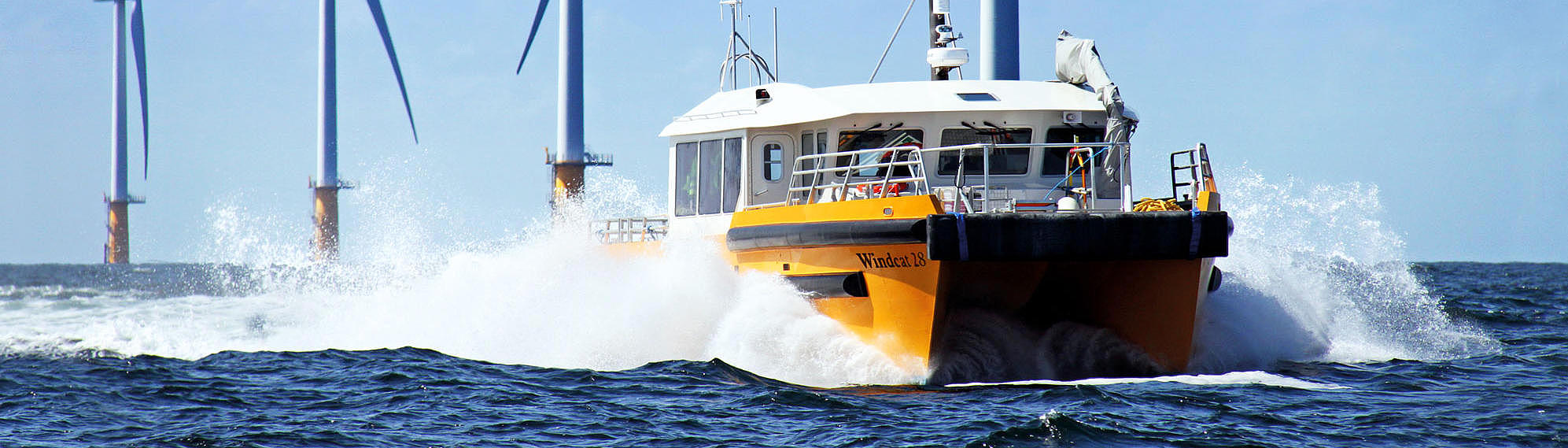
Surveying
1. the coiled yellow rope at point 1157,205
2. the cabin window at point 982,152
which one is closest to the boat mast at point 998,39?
the cabin window at point 982,152

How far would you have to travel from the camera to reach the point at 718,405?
26.6 feet

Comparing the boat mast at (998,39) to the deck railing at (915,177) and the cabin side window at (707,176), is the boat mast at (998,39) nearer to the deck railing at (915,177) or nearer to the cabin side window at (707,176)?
the cabin side window at (707,176)

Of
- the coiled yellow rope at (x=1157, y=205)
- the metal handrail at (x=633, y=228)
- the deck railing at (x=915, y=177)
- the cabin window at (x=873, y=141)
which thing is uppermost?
the cabin window at (x=873, y=141)

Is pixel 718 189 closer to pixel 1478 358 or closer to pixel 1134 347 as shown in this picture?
pixel 1134 347

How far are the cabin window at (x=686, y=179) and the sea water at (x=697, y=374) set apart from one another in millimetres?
469

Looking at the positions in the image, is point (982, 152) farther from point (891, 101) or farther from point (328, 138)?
point (328, 138)

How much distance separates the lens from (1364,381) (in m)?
9.11

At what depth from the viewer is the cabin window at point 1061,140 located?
35.1 feet

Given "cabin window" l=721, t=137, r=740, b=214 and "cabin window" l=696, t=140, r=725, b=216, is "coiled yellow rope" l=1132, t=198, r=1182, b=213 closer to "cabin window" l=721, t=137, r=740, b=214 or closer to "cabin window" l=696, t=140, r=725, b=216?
"cabin window" l=721, t=137, r=740, b=214

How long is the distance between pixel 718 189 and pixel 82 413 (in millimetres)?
5354

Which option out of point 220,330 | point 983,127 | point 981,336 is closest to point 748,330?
point 981,336

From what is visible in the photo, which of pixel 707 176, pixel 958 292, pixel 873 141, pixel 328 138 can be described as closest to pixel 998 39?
pixel 707 176

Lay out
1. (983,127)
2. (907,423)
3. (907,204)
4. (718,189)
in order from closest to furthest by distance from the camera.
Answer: (907,423) < (907,204) < (983,127) < (718,189)

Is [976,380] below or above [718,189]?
below
